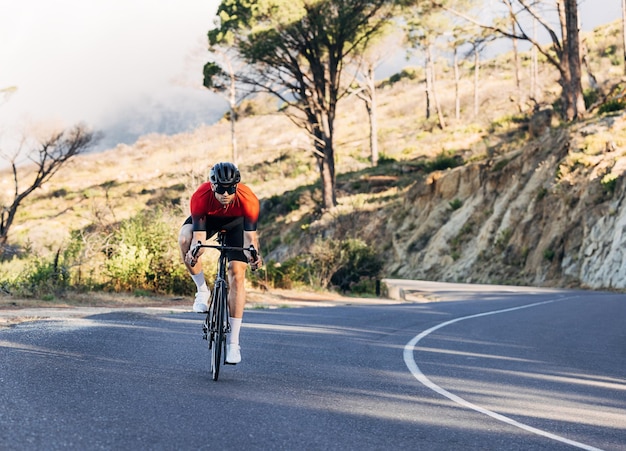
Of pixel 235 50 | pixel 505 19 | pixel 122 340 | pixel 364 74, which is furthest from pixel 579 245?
pixel 364 74

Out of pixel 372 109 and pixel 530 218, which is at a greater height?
pixel 372 109

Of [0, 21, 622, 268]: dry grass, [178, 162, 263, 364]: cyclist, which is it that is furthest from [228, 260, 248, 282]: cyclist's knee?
[0, 21, 622, 268]: dry grass

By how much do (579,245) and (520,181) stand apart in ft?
23.5

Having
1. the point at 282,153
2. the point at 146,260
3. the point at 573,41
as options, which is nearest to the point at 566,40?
the point at 573,41

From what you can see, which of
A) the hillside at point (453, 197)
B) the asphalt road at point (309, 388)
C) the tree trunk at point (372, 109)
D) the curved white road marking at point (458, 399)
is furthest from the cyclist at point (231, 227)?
the tree trunk at point (372, 109)

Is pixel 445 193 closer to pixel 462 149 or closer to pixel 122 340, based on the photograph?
pixel 462 149

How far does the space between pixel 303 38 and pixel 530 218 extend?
12.1 metres

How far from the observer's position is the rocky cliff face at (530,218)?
28641 millimetres

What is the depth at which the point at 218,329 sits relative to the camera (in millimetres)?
7402

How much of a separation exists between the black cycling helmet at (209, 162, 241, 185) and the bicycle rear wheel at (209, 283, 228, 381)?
1.04 metres

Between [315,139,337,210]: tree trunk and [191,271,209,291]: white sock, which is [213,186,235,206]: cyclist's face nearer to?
[191,271,209,291]: white sock

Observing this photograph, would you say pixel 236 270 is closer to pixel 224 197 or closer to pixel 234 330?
pixel 234 330

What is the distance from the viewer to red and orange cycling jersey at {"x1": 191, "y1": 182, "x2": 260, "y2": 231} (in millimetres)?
7340

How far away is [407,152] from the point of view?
5794 cm
